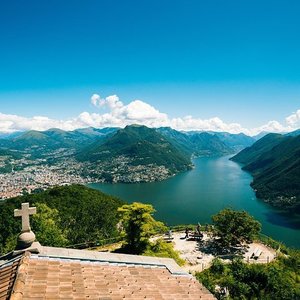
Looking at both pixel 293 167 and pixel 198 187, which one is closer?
Answer: pixel 293 167

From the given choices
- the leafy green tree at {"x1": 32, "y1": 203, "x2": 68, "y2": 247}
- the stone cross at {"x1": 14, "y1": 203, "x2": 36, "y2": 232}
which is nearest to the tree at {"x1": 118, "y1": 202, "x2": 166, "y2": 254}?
the leafy green tree at {"x1": 32, "y1": 203, "x2": 68, "y2": 247}

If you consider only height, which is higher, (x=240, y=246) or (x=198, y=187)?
(x=240, y=246)

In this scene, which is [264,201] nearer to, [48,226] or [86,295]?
[48,226]

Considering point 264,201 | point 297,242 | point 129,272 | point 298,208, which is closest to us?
point 129,272

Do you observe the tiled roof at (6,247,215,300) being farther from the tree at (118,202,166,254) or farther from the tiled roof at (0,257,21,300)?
the tree at (118,202,166,254)

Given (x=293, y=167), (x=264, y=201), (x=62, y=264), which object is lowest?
(x=264, y=201)

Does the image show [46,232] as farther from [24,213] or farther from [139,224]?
[24,213]

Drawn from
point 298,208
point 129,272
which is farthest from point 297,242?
point 129,272

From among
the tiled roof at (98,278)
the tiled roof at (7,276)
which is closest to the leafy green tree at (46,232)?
the tiled roof at (98,278)

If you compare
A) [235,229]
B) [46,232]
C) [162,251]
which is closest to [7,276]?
[162,251]
